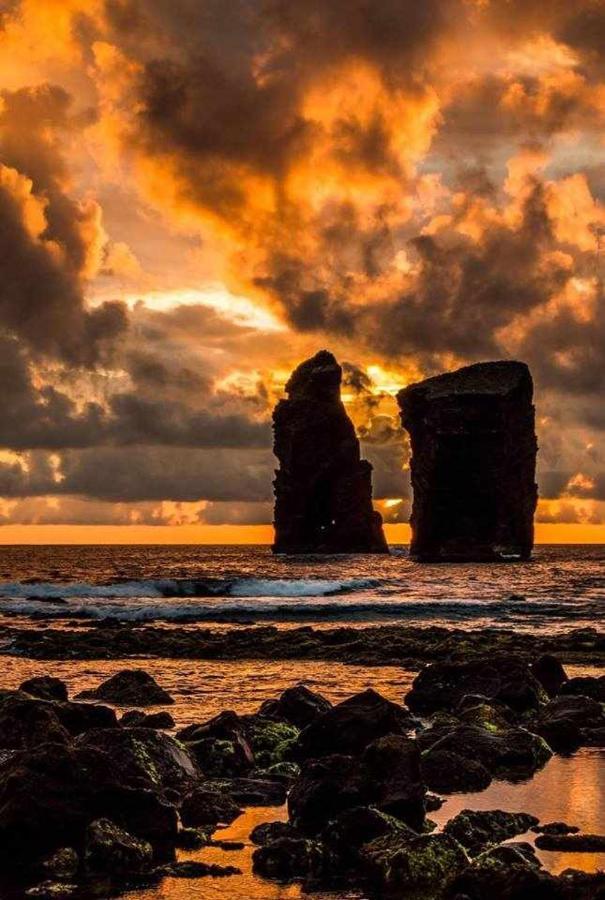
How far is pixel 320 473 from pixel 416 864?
4238 inches

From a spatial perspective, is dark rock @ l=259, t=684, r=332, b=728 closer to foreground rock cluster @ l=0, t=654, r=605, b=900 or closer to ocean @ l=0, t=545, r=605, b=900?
foreground rock cluster @ l=0, t=654, r=605, b=900

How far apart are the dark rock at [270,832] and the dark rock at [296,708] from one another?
4.20 meters

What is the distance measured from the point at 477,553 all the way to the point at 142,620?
6679cm

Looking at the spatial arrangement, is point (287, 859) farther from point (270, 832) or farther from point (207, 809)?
point (207, 809)

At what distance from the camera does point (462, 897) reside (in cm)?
613

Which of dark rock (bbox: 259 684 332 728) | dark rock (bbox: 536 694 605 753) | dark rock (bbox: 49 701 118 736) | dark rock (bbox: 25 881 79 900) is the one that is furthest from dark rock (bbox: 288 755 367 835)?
dark rock (bbox: 536 694 605 753)

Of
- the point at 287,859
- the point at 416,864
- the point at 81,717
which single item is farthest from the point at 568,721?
the point at 287,859

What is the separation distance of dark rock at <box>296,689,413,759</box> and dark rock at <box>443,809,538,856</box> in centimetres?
224

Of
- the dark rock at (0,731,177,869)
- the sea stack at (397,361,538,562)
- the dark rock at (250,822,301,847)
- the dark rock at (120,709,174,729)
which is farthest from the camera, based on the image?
the sea stack at (397,361,538,562)

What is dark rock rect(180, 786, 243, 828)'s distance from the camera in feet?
26.8

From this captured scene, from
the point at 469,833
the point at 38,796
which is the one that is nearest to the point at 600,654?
the point at 469,833

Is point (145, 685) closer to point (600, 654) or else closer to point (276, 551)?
point (600, 654)

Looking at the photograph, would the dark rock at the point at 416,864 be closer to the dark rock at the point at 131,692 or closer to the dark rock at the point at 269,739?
the dark rock at the point at 269,739

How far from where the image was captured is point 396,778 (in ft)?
27.2
